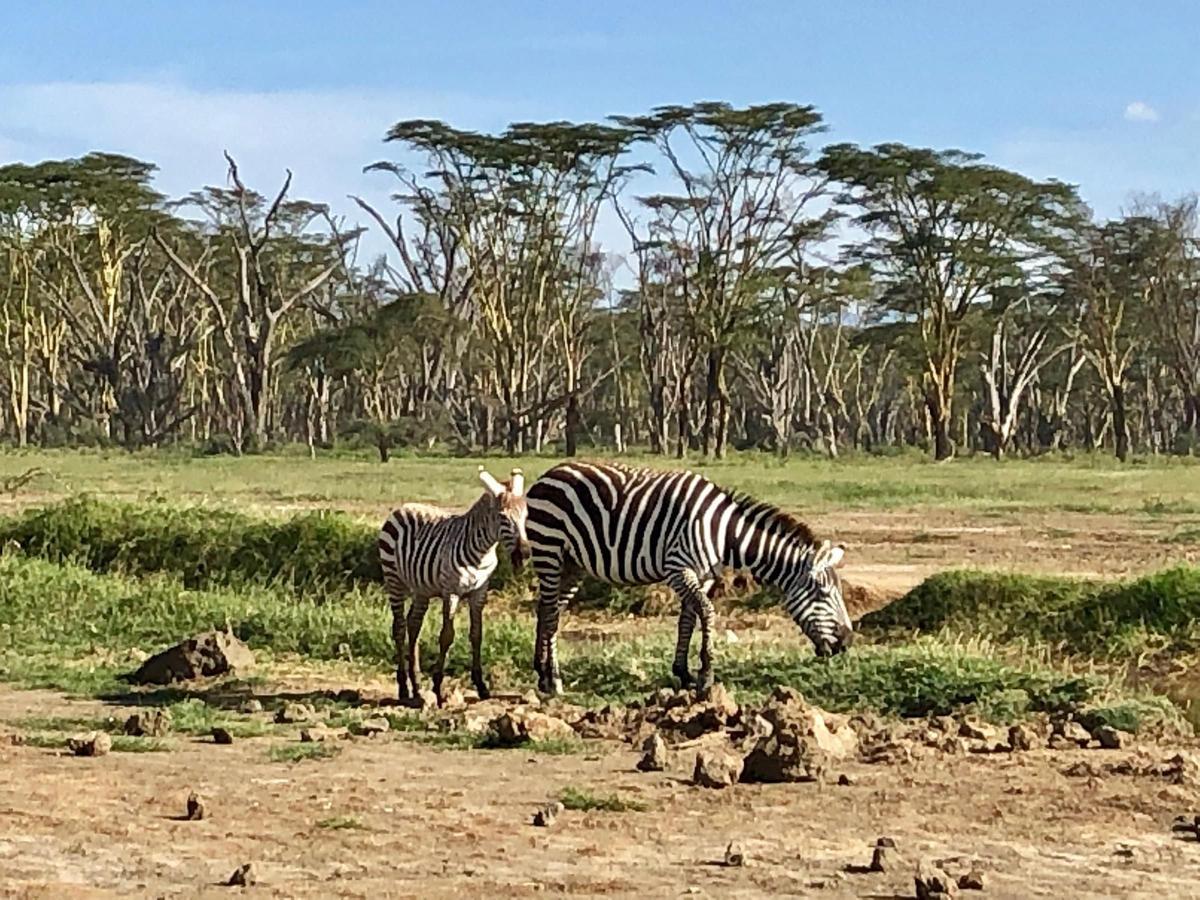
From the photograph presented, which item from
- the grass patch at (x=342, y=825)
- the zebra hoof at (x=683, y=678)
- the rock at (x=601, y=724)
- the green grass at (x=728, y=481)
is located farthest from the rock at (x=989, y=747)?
the green grass at (x=728, y=481)

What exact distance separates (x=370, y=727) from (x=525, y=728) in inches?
39.0

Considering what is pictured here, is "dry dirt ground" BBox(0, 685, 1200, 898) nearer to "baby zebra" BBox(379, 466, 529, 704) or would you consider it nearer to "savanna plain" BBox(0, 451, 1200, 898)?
"savanna plain" BBox(0, 451, 1200, 898)

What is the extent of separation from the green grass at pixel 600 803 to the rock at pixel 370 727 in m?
2.18

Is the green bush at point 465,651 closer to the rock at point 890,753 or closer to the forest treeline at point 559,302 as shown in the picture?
the rock at point 890,753

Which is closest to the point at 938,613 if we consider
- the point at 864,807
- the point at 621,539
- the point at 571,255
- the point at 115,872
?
the point at 621,539

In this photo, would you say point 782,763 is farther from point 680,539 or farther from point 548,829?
point 680,539

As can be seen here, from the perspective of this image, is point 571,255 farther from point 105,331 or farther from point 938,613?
point 938,613

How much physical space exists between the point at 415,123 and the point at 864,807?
4181cm

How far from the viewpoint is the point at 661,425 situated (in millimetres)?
59375

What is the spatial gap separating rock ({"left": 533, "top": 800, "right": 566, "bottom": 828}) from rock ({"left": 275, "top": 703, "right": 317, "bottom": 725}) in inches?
115

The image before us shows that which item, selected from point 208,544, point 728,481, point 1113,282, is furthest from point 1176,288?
point 208,544

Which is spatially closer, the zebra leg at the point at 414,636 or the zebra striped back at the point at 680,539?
the zebra leg at the point at 414,636

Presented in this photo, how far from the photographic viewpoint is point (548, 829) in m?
7.43

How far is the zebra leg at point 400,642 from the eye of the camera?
37.0ft
